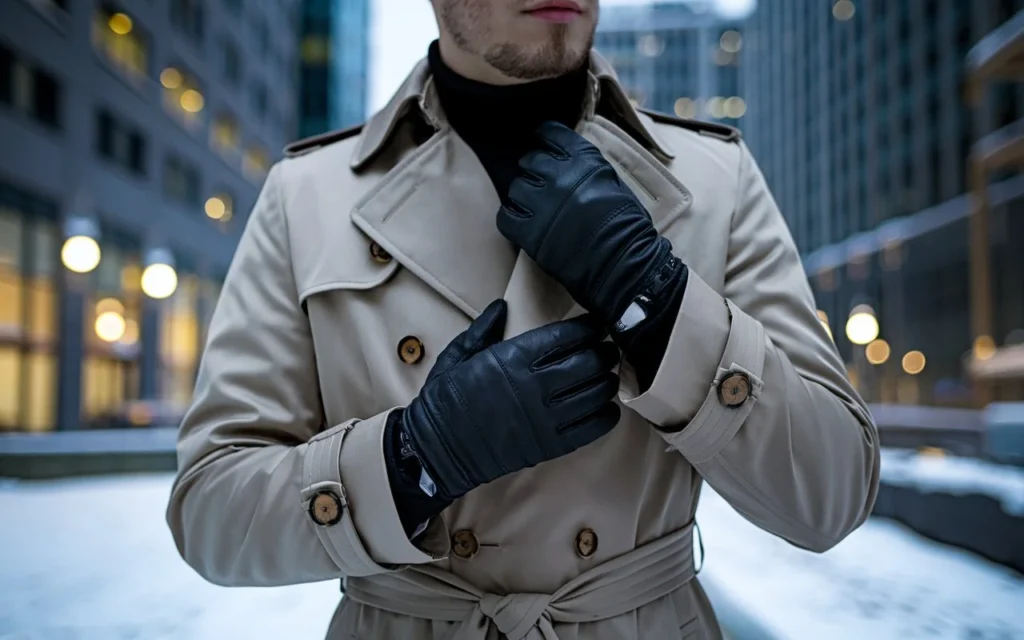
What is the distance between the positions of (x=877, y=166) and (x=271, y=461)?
9718mm

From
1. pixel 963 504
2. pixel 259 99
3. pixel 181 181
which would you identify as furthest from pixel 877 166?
pixel 259 99

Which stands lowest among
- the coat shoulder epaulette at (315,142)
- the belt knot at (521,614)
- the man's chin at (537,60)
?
the belt knot at (521,614)

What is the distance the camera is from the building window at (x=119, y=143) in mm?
13078

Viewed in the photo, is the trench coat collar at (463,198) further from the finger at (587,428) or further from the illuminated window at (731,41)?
the illuminated window at (731,41)

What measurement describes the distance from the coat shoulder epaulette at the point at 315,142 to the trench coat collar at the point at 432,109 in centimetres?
12

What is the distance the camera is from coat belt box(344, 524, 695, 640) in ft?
4.22

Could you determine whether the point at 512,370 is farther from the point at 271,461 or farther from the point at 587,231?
the point at 271,461

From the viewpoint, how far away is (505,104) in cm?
149

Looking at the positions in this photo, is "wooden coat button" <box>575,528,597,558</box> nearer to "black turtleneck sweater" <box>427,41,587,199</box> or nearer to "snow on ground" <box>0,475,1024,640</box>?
"black turtleneck sweater" <box>427,41,587,199</box>

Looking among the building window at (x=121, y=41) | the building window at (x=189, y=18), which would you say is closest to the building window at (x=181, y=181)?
the building window at (x=189, y=18)

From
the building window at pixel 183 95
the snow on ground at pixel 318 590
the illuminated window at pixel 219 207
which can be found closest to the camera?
the snow on ground at pixel 318 590

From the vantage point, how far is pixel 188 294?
59.9 feet

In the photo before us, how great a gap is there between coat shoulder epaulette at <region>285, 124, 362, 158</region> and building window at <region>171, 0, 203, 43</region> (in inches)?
433

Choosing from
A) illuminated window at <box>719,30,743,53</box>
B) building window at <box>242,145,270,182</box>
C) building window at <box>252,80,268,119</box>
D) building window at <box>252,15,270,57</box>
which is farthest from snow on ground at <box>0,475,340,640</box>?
building window at <box>252,80,268,119</box>
